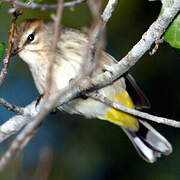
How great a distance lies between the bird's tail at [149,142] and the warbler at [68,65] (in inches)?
7.9

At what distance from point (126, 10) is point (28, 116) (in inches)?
105

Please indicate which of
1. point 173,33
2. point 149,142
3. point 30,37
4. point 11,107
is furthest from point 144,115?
point 149,142

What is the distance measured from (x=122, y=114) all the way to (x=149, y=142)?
26.4 inches

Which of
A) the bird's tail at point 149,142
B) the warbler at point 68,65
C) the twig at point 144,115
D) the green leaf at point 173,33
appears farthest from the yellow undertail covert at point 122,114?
the green leaf at point 173,33

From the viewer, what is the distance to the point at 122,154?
18.5 ft

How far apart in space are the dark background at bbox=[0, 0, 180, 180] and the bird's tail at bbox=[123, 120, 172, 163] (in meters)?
0.70

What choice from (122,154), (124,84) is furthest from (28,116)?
(122,154)

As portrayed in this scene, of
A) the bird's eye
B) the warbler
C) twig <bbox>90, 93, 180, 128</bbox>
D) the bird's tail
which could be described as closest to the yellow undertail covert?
the warbler

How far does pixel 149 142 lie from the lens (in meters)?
4.82

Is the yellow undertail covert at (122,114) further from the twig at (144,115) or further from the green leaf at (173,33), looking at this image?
the green leaf at (173,33)

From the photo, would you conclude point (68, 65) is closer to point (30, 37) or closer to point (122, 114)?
point (30, 37)

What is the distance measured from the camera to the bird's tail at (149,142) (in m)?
4.75

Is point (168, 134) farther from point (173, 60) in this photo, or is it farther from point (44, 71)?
point (44, 71)

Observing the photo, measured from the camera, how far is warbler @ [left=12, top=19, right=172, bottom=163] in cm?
387
